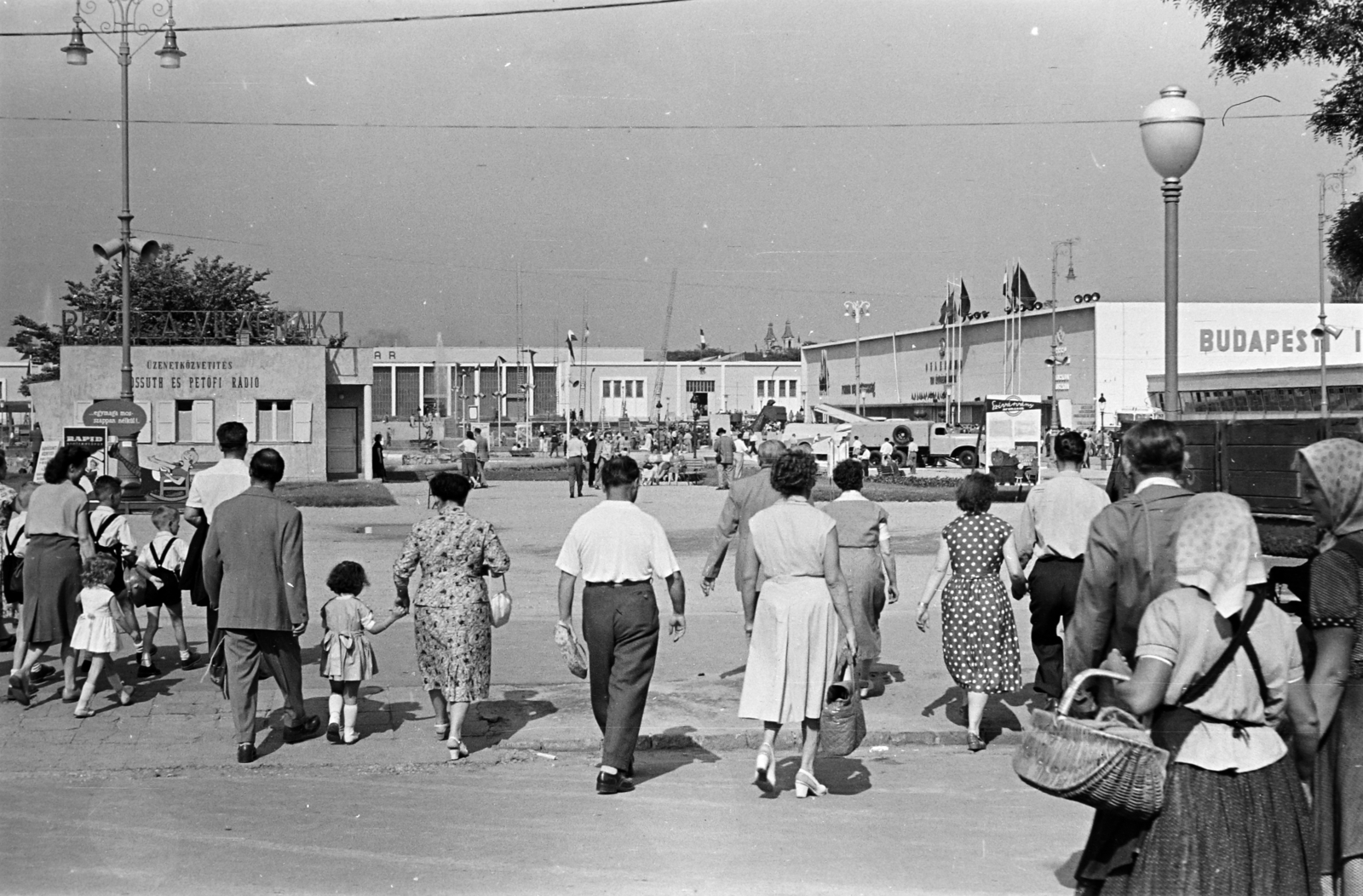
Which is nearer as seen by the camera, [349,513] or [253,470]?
[253,470]

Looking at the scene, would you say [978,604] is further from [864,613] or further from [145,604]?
[145,604]

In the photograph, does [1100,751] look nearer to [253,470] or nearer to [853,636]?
[853,636]

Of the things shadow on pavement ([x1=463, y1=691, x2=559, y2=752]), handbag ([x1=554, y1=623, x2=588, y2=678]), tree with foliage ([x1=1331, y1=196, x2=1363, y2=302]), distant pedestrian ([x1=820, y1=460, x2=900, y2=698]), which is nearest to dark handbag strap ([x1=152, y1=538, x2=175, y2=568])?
shadow on pavement ([x1=463, y1=691, x2=559, y2=752])

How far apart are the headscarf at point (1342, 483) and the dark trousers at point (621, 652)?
3497mm

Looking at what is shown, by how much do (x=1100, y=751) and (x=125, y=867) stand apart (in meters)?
4.04

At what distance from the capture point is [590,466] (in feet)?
123

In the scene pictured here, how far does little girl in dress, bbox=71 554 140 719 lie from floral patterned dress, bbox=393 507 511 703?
2.34 meters

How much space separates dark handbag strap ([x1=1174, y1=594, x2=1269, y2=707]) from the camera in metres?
4.04

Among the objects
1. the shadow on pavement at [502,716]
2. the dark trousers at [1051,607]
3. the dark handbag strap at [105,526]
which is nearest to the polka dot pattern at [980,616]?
the dark trousers at [1051,607]

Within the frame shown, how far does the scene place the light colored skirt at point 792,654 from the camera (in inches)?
270

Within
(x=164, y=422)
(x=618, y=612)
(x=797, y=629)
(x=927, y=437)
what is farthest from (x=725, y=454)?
(x=797, y=629)

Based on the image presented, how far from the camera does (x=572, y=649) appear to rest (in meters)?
7.21

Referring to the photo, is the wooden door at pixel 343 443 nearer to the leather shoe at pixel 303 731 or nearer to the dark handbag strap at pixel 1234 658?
the leather shoe at pixel 303 731

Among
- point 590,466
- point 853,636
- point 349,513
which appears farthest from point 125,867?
point 590,466
